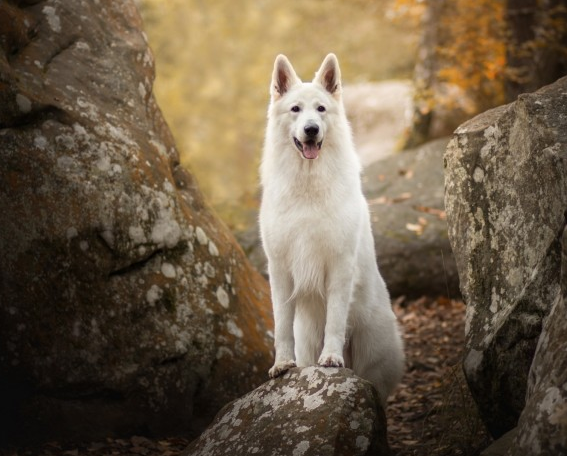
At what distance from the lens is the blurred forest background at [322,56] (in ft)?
30.4

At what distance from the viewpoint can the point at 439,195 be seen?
9602mm

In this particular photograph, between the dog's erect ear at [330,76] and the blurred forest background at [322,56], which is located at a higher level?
the blurred forest background at [322,56]

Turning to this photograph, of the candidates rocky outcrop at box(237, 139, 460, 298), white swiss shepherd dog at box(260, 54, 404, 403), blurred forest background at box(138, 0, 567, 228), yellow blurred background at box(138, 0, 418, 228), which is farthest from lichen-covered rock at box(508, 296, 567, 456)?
yellow blurred background at box(138, 0, 418, 228)

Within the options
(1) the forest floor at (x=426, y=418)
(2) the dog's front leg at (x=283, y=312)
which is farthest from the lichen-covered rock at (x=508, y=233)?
(2) the dog's front leg at (x=283, y=312)

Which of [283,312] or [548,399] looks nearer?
[548,399]

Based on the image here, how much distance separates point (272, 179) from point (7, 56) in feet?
7.63

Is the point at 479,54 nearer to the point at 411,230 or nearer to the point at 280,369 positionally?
the point at 411,230

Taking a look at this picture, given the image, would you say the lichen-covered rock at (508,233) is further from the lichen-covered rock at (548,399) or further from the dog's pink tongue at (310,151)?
the dog's pink tongue at (310,151)

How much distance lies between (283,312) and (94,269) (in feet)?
4.78

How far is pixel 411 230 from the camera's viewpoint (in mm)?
8852

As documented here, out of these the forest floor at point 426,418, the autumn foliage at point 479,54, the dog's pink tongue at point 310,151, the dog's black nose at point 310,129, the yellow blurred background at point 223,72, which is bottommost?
the forest floor at point 426,418

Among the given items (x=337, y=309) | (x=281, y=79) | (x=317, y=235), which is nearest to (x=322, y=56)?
(x=281, y=79)

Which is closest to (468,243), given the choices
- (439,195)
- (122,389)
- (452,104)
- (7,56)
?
(122,389)

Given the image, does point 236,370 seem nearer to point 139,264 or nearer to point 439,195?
point 139,264
